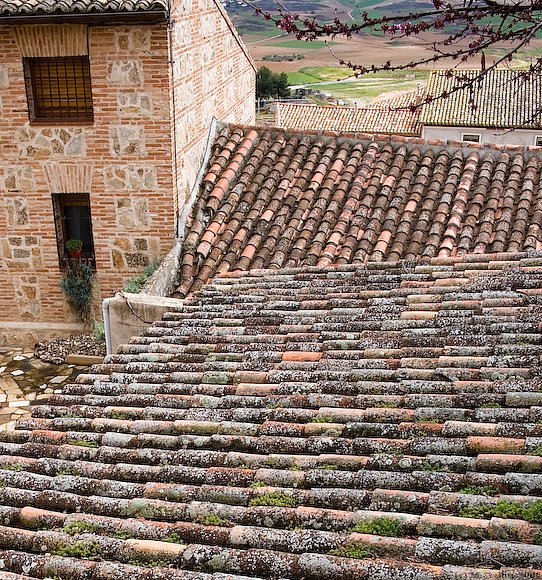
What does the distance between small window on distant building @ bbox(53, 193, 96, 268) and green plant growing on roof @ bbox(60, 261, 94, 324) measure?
12 centimetres

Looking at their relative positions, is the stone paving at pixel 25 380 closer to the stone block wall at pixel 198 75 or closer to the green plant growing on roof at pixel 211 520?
the stone block wall at pixel 198 75

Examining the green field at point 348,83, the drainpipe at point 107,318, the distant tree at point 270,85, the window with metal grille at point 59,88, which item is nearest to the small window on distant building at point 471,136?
the distant tree at point 270,85

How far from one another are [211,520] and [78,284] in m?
7.31

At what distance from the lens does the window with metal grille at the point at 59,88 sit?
938 cm

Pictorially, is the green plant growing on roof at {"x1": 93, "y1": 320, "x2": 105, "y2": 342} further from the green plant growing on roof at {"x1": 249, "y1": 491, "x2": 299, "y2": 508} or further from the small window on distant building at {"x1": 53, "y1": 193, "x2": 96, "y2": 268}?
the green plant growing on roof at {"x1": 249, "y1": 491, "x2": 299, "y2": 508}

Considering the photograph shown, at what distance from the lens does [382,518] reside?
3016mm

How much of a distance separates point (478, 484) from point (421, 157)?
7776 mm

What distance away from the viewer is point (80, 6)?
831cm

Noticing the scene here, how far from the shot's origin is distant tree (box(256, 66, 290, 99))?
162 feet

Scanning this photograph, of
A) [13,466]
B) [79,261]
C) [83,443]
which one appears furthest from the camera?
[79,261]

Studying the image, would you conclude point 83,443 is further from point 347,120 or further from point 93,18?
point 347,120

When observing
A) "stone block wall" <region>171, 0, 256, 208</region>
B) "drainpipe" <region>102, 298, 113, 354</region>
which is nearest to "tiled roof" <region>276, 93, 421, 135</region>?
"stone block wall" <region>171, 0, 256, 208</region>

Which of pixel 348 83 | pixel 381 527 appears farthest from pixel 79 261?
pixel 348 83

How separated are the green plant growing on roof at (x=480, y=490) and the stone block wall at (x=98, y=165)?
22.7 feet
